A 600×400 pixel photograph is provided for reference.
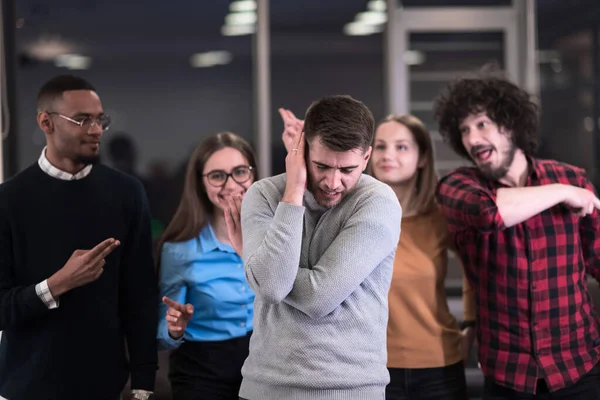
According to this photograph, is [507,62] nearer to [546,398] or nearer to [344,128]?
[546,398]

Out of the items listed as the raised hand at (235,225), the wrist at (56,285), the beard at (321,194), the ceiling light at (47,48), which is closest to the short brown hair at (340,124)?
the beard at (321,194)

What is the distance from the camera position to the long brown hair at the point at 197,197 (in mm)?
2586

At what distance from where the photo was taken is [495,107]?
262cm

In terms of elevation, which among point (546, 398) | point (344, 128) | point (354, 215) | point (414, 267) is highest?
point (344, 128)

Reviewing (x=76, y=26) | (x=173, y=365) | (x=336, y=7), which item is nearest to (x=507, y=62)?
(x=336, y=7)

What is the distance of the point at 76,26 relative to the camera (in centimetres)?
529

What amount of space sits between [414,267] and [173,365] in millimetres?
862

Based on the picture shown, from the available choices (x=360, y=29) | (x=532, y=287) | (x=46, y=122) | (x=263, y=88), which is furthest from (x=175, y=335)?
(x=360, y=29)

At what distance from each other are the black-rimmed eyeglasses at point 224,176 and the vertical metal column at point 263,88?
2.69m

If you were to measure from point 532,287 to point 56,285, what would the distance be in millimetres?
1425

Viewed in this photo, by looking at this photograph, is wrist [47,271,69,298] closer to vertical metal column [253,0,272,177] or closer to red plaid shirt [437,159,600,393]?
red plaid shirt [437,159,600,393]

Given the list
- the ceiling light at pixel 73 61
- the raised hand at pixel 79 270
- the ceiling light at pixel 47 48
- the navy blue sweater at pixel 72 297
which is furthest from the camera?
the ceiling light at pixel 73 61

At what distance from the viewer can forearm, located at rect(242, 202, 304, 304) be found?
1.71m

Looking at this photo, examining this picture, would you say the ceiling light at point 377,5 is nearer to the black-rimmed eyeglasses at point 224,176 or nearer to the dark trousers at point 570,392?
the black-rimmed eyeglasses at point 224,176
